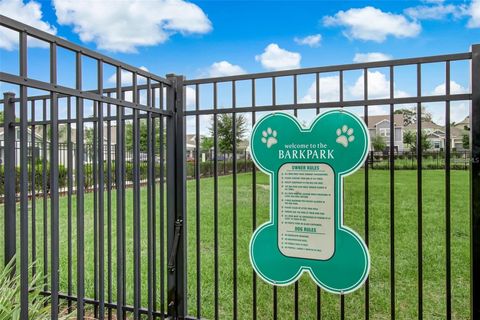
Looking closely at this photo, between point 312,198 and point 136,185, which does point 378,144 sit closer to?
point 312,198

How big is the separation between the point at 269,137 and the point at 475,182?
1166 millimetres


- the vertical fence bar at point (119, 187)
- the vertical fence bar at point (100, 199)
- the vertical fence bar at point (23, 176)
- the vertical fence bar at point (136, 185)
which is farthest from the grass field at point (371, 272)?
the vertical fence bar at point (23, 176)

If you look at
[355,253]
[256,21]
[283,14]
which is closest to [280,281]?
[355,253]

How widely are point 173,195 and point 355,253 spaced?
4.15 feet

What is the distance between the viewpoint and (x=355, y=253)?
6.74 feet

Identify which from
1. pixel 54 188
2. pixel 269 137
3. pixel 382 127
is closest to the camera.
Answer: pixel 54 188

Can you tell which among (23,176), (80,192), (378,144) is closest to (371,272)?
(378,144)

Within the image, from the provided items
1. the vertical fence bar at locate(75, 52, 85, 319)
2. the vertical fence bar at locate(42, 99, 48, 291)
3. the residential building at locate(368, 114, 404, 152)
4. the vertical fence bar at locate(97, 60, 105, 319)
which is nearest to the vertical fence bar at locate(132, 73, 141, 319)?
the vertical fence bar at locate(97, 60, 105, 319)

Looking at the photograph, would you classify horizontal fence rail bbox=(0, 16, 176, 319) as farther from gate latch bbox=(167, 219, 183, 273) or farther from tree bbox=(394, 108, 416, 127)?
tree bbox=(394, 108, 416, 127)

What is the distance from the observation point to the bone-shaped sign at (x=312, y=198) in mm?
2045

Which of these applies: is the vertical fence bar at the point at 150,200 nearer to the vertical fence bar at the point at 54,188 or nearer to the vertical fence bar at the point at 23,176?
the vertical fence bar at the point at 54,188

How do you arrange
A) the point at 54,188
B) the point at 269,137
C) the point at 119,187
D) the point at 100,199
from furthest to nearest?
the point at 269,137 → the point at 119,187 → the point at 100,199 → the point at 54,188

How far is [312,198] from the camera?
210cm

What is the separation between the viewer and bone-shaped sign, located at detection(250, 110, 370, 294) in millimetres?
2045
